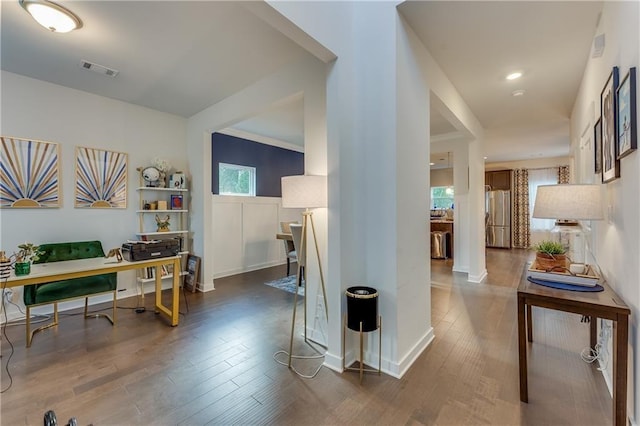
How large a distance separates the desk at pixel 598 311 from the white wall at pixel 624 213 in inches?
1.7

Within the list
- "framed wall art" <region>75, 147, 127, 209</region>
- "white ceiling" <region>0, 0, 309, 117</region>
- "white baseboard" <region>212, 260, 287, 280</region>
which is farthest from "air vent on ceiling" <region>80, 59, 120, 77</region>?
"white baseboard" <region>212, 260, 287, 280</region>

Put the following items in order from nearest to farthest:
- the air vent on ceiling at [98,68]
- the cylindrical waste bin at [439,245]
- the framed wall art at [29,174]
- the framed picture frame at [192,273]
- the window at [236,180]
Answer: the air vent on ceiling at [98,68] → the framed wall art at [29,174] → the framed picture frame at [192,273] → the window at [236,180] → the cylindrical waste bin at [439,245]

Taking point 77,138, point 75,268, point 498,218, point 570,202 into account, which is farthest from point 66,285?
point 498,218

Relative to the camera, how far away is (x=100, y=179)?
3662 millimetres

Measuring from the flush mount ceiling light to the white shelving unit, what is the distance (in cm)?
214

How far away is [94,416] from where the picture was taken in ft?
5.32

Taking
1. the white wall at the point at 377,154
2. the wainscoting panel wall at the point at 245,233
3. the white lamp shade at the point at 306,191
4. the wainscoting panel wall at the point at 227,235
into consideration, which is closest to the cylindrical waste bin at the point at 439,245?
the wainscoting panel wall at the point at 245,233

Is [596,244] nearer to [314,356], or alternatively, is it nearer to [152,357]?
[314,356]

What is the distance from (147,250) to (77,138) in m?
2.05

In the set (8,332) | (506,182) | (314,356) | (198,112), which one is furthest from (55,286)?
(506,182)

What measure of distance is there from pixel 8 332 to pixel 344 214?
363 centimetres

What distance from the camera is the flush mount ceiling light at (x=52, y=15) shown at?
194 cm

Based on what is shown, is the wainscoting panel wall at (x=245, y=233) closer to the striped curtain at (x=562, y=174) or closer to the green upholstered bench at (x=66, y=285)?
the green upholstered bench at (x=66, y=285)

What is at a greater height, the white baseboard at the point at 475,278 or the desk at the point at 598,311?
the desk at the point at 598,311
